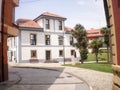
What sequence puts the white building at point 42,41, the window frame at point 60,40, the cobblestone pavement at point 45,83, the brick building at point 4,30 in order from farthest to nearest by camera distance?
the window frame at point 60,40 < the white building at point 42,41 < the brick building at point 4,30 < the cobblestone pavement at point 45,83

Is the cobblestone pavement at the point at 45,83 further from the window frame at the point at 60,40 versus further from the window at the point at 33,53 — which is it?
the window frame at the point at 60,40

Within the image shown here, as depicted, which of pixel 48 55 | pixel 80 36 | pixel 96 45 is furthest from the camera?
pixel 48 55

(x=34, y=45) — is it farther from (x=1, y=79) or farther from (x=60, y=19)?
(x=1, y=79)

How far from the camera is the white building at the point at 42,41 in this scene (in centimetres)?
3750

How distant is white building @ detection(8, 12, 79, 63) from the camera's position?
37.5 meters

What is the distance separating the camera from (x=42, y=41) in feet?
129

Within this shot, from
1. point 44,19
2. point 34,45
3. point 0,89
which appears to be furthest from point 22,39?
point 0,89

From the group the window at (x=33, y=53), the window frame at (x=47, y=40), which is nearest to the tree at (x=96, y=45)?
the window frame at (x=47, y=40)

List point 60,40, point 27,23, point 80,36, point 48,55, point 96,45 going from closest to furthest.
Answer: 1. point 96,45
2. point 80,36
3. point 27,23
4. point 48,55
5. point 60,40

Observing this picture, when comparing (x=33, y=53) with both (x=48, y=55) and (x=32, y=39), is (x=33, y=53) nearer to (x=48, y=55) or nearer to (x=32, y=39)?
(x=32, y=39)

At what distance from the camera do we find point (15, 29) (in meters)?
16.2

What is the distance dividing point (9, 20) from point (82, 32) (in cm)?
1912

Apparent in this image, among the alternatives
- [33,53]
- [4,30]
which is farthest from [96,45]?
[4,30]

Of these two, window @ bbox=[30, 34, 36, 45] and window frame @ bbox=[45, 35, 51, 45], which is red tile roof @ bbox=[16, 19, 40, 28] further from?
window frame @ bbox=[45, 35, 51, 45]
